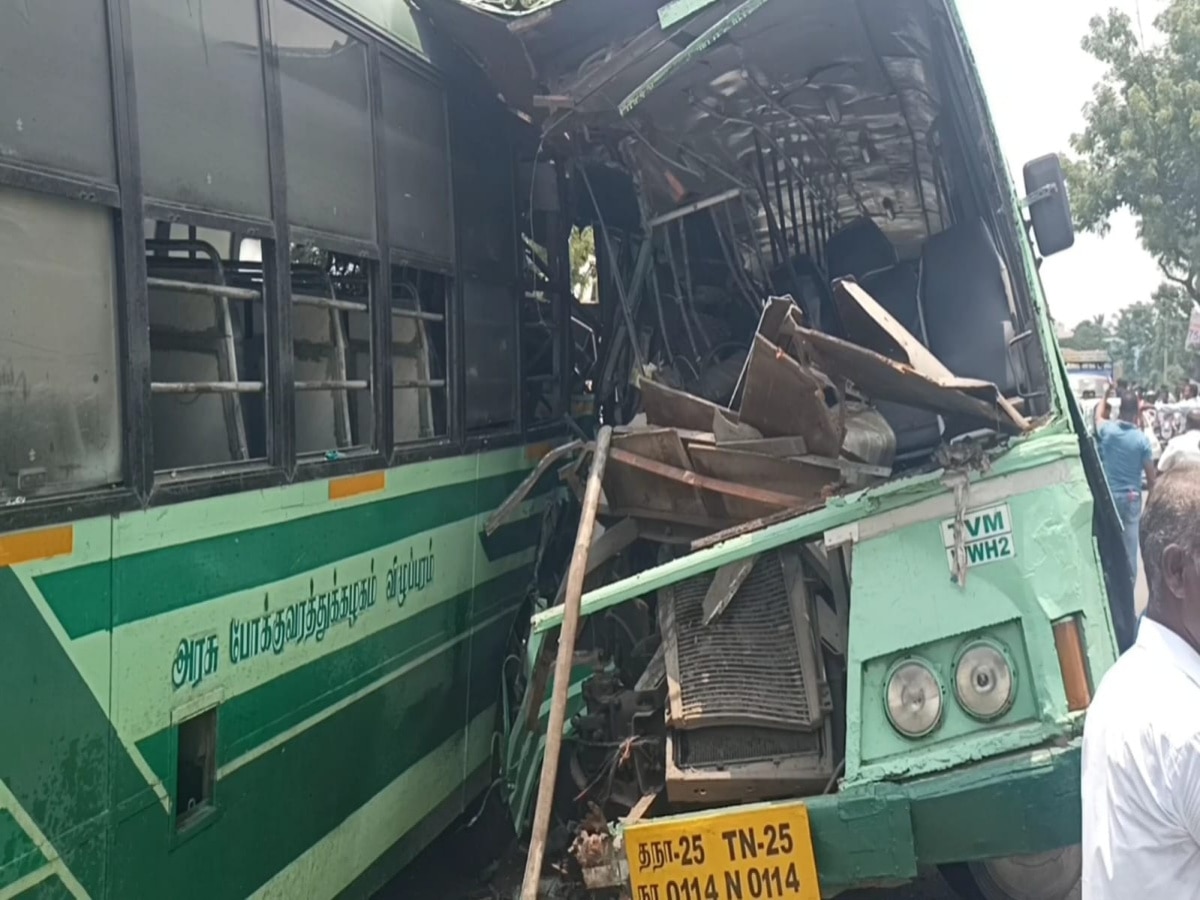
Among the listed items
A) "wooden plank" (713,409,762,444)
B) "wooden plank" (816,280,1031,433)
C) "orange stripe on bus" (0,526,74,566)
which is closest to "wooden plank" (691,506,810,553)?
"wooden plank" (713,409,762,444)

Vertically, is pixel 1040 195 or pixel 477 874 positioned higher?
pixel 1040 195

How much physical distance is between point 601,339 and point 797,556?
2.32 metres

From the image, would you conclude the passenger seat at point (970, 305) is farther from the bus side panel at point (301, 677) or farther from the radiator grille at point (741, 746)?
the bus side panel at point (301, 677)

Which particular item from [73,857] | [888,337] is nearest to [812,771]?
[888,337]

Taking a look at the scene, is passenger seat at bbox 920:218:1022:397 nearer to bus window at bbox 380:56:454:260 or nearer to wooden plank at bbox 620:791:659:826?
wooden plank at bbox 620:791:659:826

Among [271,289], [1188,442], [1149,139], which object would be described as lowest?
[1188,442]

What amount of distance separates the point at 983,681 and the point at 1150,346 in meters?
88.9

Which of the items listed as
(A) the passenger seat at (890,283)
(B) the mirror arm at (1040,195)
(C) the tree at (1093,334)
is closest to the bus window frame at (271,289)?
(A) the passenger seat at (890,283)

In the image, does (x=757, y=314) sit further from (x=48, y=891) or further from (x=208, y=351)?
(x=48, y=891)

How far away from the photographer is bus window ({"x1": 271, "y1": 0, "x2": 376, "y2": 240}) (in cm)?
346

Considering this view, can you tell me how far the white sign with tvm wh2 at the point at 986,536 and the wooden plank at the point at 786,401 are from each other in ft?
2.01

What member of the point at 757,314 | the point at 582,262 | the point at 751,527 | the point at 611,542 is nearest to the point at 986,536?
the point at 751,527

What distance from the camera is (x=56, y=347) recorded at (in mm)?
2475

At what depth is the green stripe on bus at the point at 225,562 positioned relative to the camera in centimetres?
249
